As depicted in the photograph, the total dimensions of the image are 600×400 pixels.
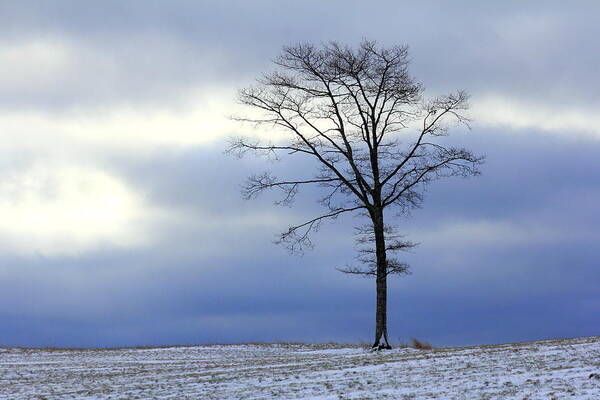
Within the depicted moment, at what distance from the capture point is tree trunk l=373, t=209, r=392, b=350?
2517cm

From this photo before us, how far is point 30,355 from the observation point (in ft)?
85.8

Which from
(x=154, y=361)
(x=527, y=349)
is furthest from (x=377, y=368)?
(x=154, y=361)

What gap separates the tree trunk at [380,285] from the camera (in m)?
25.2

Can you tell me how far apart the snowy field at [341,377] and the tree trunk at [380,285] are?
5474mm

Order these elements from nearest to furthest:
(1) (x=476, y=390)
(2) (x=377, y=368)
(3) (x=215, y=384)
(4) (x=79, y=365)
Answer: (1) (x=476, y=390) → (3) (x=215, y=384) → (2) (x=377, y=368) → (4) (x=79, y=365)

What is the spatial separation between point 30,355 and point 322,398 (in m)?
17.5

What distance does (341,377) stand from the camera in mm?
15016

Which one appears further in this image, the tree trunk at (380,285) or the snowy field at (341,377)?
the tree trunk at (380,285)

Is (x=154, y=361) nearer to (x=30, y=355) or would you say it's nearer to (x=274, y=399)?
(x=30, y=355)

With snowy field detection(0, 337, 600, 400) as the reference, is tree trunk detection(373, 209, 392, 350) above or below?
above

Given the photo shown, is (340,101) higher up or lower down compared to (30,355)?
higher up

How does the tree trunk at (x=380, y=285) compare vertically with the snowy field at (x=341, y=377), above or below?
above

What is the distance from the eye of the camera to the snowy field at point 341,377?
12.2 meters

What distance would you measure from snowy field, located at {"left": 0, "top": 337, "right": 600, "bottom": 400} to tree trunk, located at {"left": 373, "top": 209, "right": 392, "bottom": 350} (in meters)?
5.47
